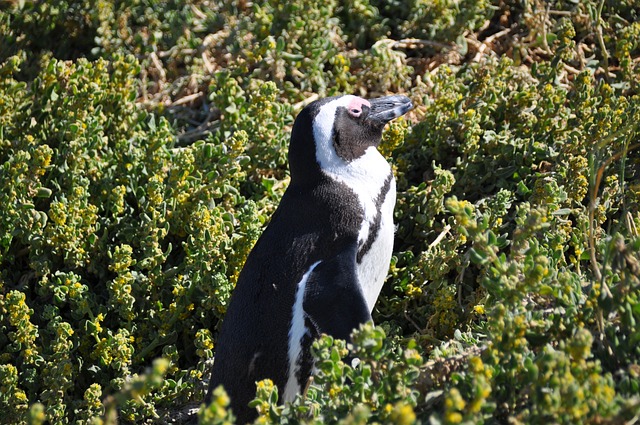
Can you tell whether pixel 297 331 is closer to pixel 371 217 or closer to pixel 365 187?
pixel 371 217

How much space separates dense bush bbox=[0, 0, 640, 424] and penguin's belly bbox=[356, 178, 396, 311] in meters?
0.27

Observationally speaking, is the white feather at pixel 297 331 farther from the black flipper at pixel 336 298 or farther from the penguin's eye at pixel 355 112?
the penguin's eye at pixel 355 112

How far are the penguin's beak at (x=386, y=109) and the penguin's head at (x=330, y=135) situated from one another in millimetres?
19

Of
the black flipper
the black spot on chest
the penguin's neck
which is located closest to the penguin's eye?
the penguin's neck

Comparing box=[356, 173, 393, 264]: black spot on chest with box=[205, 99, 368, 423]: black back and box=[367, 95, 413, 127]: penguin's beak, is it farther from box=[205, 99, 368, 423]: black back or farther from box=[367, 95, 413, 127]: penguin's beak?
box=[367, 95, 413, 127]: penguin's beak

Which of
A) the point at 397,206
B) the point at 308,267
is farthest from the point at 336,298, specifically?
the point at 397,206

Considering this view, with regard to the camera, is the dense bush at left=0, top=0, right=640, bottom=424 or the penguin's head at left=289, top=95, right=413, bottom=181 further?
the penguin's head at left=289, top=95, right=413, bottom=181

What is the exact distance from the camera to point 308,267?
2.71 m

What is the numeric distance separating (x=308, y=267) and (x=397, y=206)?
95 centimetres

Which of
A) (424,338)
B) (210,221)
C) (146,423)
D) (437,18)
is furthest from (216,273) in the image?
(437,18)

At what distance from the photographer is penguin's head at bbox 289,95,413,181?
2.98 metres

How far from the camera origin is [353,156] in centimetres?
307

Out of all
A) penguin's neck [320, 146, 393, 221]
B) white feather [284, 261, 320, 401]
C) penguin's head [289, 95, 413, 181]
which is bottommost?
white feather [284, 261, 320, 401]

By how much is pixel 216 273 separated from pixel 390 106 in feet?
2.91
